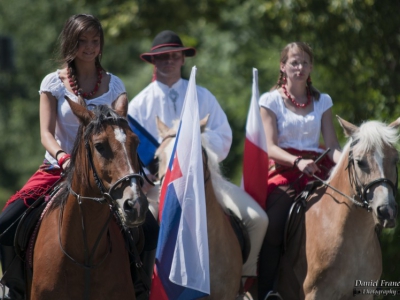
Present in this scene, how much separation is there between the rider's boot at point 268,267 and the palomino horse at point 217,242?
0.49 m

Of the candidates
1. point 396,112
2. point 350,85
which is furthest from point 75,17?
point 350,85

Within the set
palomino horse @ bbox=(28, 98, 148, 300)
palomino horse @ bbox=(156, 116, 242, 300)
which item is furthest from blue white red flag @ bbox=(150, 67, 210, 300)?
palomino horse @ bbox=(156, 116, 242, 300)

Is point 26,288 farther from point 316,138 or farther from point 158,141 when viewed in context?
point 316,138

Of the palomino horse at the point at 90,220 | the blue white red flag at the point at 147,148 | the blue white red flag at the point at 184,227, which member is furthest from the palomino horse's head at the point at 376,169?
the palomino horse at the point at 90,220

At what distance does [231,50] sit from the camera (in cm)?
2055

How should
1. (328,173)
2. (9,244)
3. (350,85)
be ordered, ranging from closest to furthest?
(9,244)
(328,173)
(350,85)

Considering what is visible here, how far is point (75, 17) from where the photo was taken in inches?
243

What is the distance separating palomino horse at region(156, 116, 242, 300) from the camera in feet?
21.4

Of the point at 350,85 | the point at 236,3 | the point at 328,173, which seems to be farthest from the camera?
the point at 236,3

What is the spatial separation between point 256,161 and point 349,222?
48.1 inches

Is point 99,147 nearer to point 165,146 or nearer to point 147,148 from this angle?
point 165,146

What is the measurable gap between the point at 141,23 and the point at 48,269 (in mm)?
13250

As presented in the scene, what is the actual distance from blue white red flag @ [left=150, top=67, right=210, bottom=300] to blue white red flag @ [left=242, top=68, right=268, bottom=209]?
4.62 feet

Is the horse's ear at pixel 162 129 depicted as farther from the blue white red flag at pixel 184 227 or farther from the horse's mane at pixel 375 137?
the horse's mane at pixel 375 137
